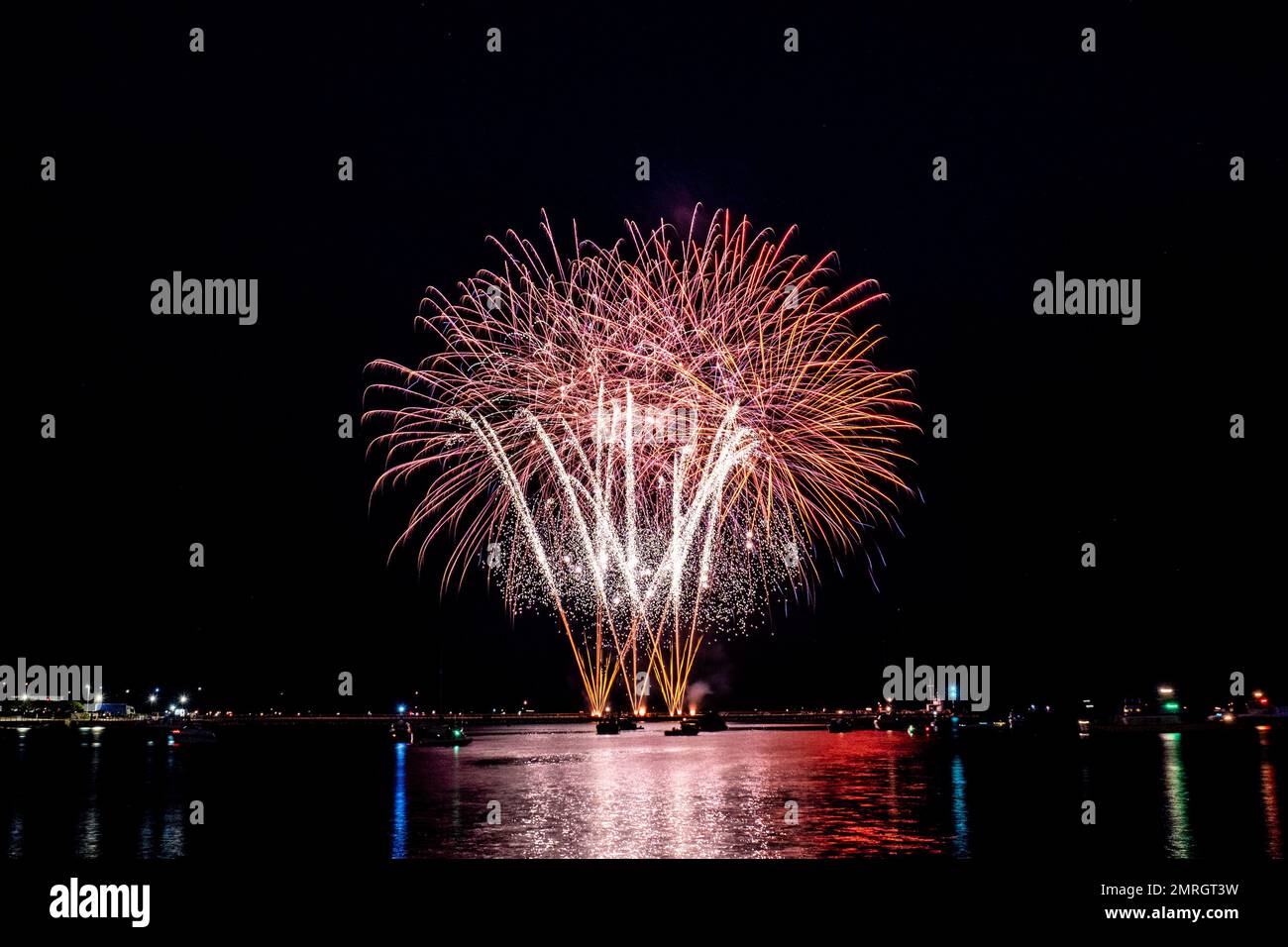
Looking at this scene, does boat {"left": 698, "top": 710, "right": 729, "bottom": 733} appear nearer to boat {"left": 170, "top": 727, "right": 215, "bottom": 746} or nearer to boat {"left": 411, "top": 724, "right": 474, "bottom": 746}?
boat {"left": 411, "top": 724, "right": 474, "bottom": 746}

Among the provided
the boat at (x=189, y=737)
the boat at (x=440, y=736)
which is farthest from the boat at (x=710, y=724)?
the boat at (x=189, y=737)

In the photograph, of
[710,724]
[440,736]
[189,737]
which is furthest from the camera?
[710,724]

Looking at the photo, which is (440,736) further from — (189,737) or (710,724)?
(189,737)

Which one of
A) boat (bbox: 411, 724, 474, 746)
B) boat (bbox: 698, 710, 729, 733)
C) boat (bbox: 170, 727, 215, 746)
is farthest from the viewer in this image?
boat (bbox: 698, 710, 729, 733)

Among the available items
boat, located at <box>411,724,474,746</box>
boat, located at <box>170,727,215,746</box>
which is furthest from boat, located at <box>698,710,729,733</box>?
boat, located at <box>170,727,215,746</box>

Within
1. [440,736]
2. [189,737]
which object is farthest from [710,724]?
[189,737]
